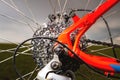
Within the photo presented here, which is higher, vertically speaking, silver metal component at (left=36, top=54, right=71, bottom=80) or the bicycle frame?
the bicycle frame

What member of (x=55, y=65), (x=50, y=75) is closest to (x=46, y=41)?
(x=55, y=65)

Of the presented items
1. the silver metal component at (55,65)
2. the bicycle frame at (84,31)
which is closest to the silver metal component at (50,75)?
the silver metal component at (55,65)

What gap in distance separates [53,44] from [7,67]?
264 inches

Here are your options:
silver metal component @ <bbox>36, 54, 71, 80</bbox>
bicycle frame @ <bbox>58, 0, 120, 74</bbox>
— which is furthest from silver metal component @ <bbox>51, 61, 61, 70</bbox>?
bicycle frame @ <bbox>58, 0, 120, 74</bbox>

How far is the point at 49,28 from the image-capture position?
13.6ft

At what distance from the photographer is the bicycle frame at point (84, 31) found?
3.74 metres

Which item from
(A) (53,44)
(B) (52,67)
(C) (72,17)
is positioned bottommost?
(B) (52,67)

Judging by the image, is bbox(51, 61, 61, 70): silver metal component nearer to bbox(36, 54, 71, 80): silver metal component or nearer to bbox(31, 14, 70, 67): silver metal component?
bbox(36, 54, 71, 80): silver metal component

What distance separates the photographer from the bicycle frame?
3738 mm

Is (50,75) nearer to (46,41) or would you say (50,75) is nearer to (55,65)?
(55,65)

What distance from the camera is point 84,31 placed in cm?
386

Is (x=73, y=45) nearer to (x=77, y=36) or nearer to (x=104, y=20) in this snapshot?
(x=77, y=36)

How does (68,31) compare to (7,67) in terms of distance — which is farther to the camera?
(7,67)

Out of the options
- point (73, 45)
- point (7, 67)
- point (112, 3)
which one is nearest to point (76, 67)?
point (73, 45)
